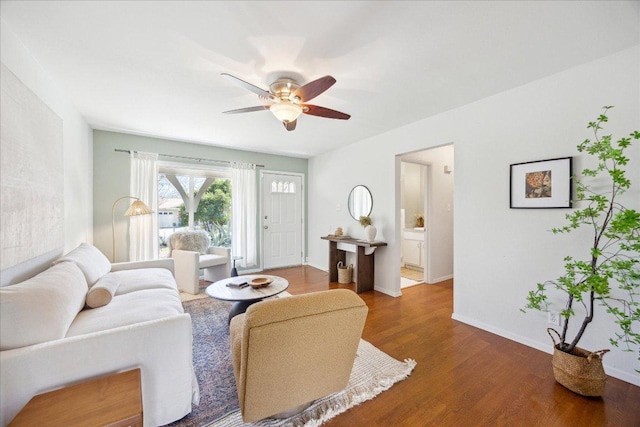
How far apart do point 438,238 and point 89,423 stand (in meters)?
4.41

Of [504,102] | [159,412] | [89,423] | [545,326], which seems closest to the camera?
[89,423]

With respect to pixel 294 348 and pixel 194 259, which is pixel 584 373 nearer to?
pixel 294 348

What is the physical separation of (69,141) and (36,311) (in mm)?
2203

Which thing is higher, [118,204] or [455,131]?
[455,131]

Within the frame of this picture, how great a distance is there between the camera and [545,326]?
2.25 m

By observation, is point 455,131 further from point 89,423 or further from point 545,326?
point 89,423

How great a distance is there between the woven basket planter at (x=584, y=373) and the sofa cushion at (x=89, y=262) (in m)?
3.72

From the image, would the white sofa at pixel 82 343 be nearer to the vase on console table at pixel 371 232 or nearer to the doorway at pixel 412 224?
the vase on console table at pixel 371 232

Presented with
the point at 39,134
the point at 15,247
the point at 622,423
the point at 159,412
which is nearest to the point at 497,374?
the point at 622,423

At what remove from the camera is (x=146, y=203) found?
3.98 m

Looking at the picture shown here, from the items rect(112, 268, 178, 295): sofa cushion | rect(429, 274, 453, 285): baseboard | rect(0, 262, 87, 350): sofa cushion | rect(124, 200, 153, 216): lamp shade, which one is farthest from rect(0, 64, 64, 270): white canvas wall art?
rect(429, 274, 453, 285): baseboard

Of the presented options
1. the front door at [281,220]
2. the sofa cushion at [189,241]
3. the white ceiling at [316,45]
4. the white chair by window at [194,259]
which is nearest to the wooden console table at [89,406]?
the white ceiling at [316,45]

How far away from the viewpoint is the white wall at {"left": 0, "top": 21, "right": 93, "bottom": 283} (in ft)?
5.44

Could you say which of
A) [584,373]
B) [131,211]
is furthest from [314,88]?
[131,211]
